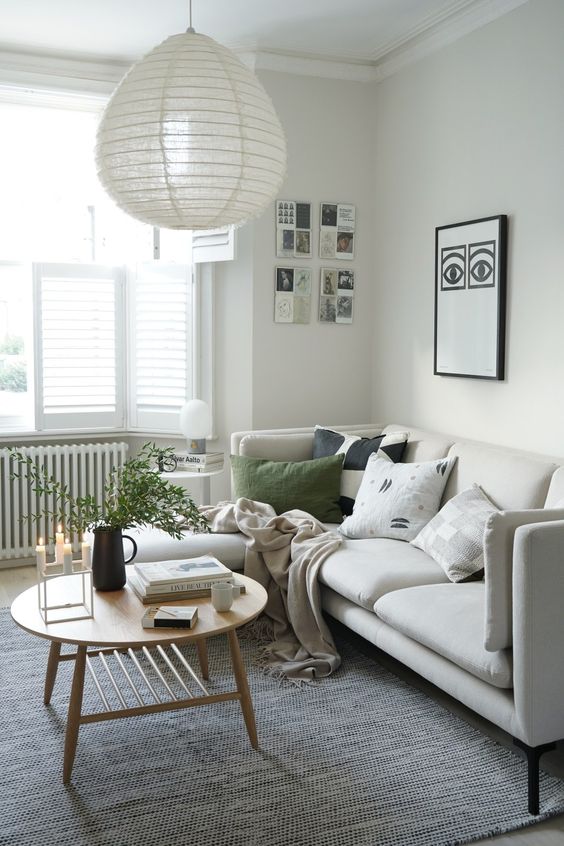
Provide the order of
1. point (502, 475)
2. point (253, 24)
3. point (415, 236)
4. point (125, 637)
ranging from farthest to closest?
point (415, 236)
point (253, 24)
point (502, 475)
point (125, 637)

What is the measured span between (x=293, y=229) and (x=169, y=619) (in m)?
2.87

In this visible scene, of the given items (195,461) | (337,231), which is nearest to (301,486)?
(195,461)

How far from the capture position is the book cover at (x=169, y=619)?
8.32ft

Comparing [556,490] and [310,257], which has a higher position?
[310,257]

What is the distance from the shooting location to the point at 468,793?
2.41 m

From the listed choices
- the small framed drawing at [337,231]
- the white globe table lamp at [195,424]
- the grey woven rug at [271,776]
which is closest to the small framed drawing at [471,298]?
the small framed drawing at [337,231]

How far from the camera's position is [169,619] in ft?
8.34

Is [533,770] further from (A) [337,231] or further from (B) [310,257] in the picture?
(A) [337,231]

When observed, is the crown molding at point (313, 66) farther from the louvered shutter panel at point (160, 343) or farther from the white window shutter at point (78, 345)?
the white window shutter at point (78, 345)

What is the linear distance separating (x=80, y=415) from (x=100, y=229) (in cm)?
116

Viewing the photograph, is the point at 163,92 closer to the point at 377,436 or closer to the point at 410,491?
the point at 410,491

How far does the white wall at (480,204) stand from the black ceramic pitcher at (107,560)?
191 cm

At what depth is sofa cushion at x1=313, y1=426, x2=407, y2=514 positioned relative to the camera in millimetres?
4062

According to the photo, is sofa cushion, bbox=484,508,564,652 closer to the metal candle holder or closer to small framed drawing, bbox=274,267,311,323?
the metal candle holder
